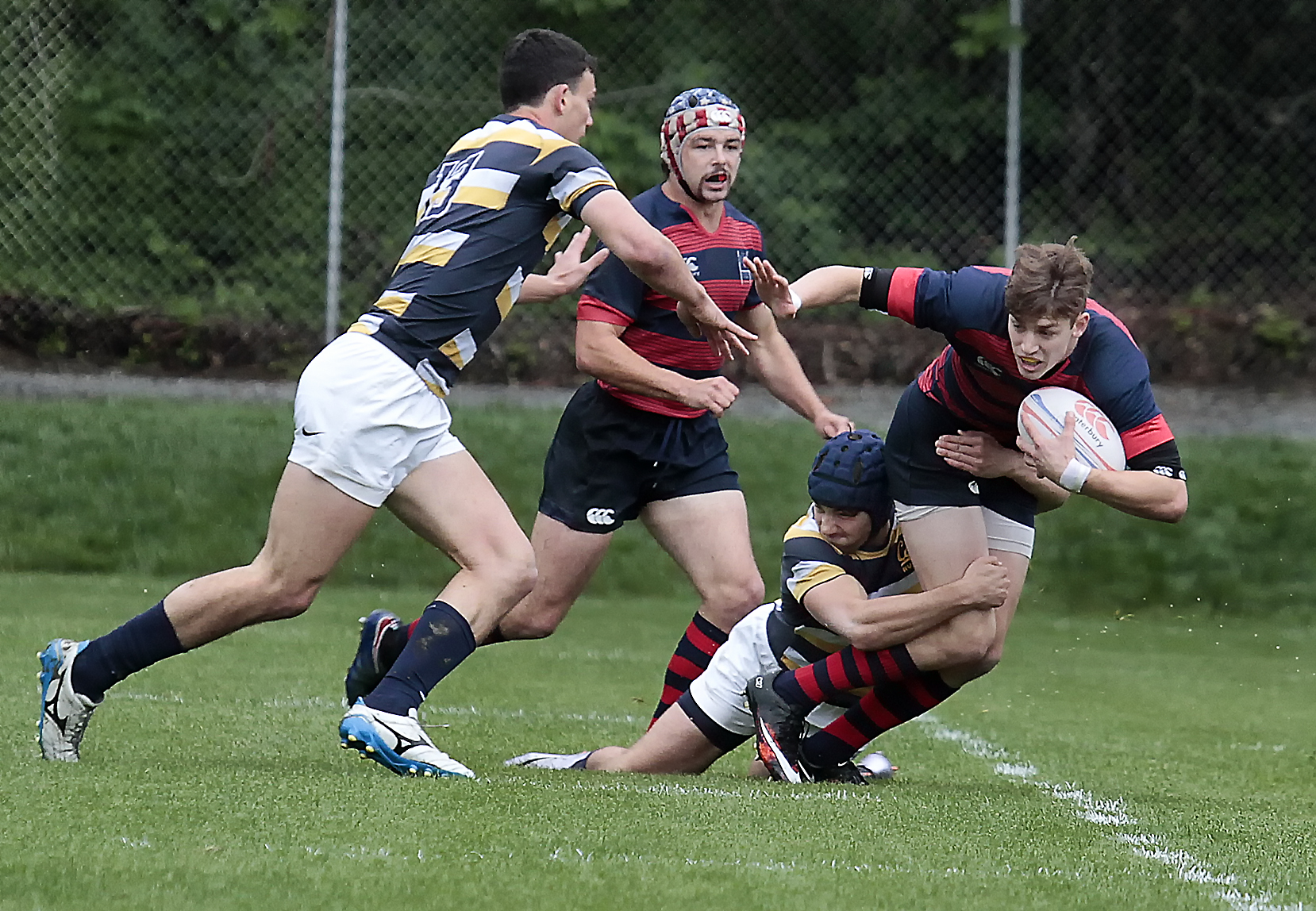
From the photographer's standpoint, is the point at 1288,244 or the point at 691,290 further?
the point at 1288,244

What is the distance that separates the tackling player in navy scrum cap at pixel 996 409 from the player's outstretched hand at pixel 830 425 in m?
0.32

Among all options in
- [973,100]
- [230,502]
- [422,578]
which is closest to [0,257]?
[230,502]

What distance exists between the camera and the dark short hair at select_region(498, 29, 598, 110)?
5.11 m

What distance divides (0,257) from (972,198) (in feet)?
21.5

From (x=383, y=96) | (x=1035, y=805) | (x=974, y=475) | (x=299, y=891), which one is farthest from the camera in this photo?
(x=383, y=96)

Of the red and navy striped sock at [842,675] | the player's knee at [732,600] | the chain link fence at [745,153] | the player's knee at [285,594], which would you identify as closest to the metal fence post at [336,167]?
the chain link fence at [745,153]

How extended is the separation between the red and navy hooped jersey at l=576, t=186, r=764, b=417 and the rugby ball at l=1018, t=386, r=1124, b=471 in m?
1.51

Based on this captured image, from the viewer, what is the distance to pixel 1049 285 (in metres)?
4.57

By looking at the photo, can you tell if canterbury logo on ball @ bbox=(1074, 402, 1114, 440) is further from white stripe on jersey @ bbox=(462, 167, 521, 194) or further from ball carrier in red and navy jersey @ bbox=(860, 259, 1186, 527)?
white stripe on jersey @ bbox=(462, 167, 521, 194)

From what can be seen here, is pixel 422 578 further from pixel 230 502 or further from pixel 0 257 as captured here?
pixel 0 257

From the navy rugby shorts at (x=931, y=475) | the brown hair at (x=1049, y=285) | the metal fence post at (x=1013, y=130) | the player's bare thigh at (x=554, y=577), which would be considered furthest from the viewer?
the metal fence post at (x=1013, y=130)

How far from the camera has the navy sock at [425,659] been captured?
182 inches

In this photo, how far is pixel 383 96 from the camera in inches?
472

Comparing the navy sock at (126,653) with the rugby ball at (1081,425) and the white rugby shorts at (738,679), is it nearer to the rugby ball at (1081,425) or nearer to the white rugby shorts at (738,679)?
the white rugby shorts at (738,679)
